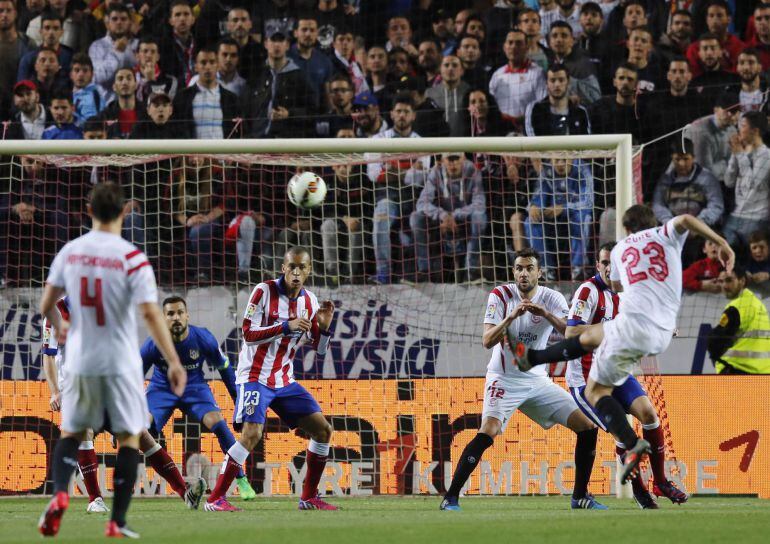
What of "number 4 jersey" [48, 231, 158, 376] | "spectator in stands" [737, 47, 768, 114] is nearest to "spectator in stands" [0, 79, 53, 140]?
"spectator in stands" [737, 47, 768, 114]

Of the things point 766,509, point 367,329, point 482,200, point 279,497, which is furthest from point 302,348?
point 766,509

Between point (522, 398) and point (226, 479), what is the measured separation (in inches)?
98.0

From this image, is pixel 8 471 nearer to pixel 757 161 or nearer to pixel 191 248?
pixel 191 248

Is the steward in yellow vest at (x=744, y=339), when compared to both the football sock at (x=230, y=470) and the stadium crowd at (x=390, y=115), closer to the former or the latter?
the stadium crowd at (x=390, y=115)

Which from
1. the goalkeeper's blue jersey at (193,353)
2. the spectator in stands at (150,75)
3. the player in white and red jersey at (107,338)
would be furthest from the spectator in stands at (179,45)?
the player in white and red jersey at (107,338)

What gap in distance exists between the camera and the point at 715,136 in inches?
571

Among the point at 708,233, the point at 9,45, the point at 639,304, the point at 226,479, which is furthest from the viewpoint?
the point at 9,45

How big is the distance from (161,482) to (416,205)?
4.23 metres

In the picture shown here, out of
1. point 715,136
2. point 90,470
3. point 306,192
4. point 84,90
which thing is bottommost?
point 90,470

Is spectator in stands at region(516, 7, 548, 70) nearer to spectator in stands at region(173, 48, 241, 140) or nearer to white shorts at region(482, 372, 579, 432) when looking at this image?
spectator in stands at region(173, 48, 241, 140)

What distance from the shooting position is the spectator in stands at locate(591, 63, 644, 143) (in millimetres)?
14922

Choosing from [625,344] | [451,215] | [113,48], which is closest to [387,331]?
[451,215]

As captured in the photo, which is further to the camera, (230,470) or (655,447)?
(230,470)

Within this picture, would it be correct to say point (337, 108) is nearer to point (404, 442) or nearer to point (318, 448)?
point (404, 442)
